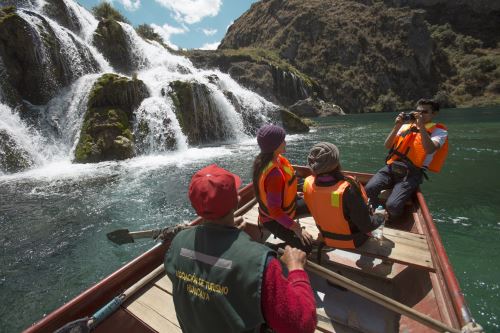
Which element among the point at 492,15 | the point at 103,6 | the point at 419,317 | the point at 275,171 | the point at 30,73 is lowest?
the point at 419,317

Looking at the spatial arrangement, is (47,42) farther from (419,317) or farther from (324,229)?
(419,317)

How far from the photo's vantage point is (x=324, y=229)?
11.2 ft

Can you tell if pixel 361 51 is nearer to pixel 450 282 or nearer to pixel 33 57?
pixel 33 57

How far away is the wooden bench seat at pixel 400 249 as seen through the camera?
3.23 metres

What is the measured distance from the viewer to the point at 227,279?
1584mm

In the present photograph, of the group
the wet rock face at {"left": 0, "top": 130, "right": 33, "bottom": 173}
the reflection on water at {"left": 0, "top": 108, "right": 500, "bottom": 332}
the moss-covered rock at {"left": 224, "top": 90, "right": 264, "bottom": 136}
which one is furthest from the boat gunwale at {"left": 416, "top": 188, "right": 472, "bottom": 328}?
the moss-covered rock at {"left": 224, "top": 90, "right": 264, "bottom": 136}

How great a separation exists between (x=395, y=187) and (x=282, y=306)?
13.7 feet

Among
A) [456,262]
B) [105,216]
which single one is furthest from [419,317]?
[105,216]

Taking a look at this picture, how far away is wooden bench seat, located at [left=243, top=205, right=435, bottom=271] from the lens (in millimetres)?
3234

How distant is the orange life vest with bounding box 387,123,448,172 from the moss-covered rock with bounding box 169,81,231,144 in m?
15.8

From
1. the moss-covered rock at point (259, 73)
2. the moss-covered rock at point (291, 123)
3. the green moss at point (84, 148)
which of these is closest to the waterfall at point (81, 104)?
the green moss at point (84, 148)

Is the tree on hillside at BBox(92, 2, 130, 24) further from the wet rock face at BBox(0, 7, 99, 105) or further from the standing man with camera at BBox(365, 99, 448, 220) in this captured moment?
the standing man with camera at BBox(365, 99, 448, 220)

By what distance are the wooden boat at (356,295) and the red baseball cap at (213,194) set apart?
1.78 m

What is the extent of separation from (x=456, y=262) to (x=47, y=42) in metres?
22.4
